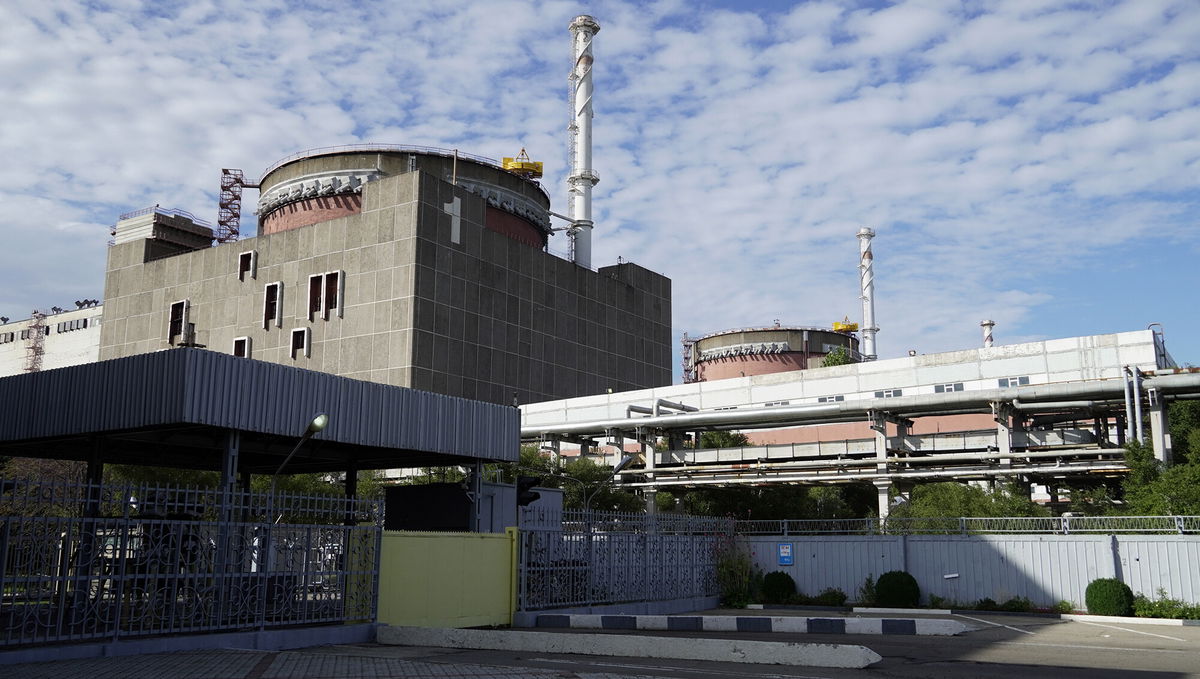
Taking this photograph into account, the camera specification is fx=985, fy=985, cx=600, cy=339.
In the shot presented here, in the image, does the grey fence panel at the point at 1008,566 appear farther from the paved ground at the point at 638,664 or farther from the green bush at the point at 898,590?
the paved ground at the point at 638,664

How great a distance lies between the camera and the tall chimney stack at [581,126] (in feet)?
268

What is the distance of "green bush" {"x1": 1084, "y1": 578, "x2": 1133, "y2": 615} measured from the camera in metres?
25.9

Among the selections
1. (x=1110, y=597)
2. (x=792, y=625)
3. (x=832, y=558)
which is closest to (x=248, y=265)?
(x=832, y=558)

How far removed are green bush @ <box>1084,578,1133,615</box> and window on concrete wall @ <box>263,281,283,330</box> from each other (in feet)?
207

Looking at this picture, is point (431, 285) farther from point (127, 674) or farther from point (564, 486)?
point (127, 674)

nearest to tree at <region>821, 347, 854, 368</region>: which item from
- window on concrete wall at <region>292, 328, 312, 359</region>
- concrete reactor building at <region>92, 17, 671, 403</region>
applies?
concrete reactor building at <region>92, 17, 671, 403</region>

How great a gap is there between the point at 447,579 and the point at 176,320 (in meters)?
70.0

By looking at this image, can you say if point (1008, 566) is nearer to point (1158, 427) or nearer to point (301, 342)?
point (1158, 427)

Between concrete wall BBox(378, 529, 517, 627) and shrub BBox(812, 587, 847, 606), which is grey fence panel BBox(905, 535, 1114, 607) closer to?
shrub BBox(812, 587, 847, 606)

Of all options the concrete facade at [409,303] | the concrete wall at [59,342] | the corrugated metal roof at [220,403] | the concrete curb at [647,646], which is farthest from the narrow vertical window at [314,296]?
the concrete curb at [647,646]

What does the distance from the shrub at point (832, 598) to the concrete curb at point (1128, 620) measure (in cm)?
667

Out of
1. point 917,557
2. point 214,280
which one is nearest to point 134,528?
point 917,557

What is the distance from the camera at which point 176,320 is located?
271 ft

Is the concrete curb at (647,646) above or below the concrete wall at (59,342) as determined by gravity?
below
